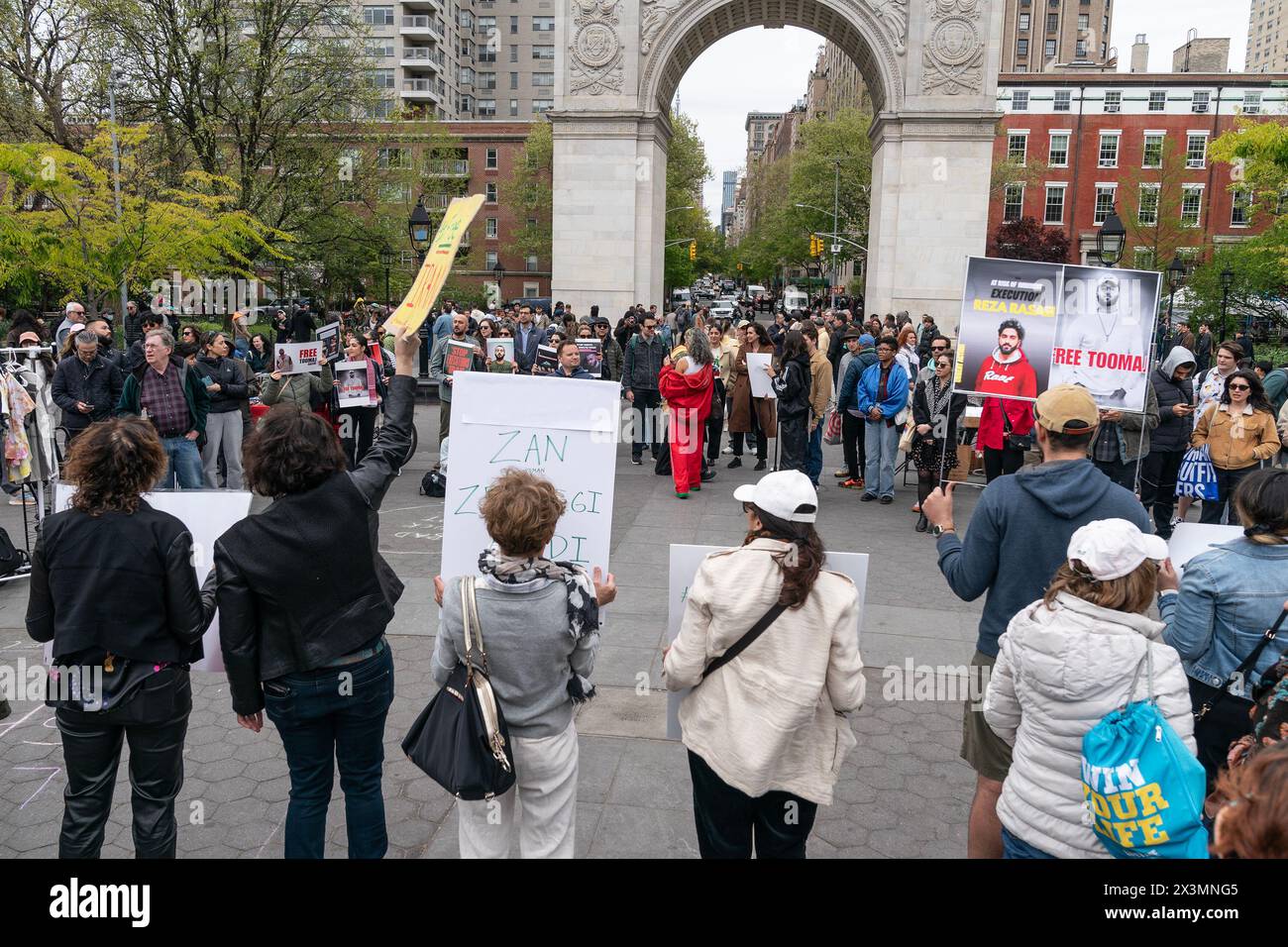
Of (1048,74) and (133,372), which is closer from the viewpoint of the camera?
(133,372)

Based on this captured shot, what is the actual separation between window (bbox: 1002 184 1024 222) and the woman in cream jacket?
7039 centimetres

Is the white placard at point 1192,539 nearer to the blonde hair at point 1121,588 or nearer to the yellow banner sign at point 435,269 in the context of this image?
the blonde hair at point 1121,588

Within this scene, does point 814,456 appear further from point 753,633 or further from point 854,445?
point 753,633

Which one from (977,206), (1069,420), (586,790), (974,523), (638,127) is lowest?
(586,790)

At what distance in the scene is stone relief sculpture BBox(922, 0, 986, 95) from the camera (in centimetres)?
2609

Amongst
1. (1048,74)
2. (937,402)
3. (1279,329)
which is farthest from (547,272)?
(937,402)

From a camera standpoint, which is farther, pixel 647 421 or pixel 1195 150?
pixel 1195 150

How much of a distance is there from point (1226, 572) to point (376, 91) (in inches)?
1306

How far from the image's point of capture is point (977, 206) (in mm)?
26516

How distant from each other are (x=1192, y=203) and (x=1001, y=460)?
65.6m

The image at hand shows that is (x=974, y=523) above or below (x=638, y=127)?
below

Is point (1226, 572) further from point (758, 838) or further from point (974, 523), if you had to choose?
point (758, 838)

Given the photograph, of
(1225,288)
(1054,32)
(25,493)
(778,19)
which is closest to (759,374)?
(25,493)

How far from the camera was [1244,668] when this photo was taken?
359cm
